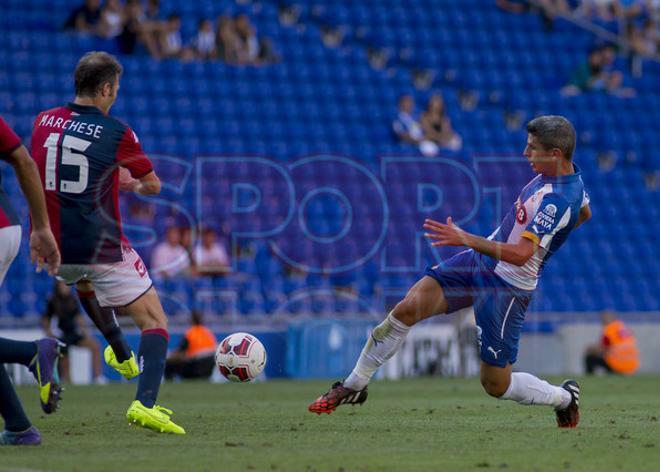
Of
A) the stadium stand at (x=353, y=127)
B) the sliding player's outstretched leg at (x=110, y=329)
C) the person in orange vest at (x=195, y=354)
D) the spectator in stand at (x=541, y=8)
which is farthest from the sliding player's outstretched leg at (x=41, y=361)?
the spectator in stand at (x=541, y=8)

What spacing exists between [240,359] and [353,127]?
1199 centimetres

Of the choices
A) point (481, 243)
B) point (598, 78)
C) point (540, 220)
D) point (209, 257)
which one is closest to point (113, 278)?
point (481, 243)

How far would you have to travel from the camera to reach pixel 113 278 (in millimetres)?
8023

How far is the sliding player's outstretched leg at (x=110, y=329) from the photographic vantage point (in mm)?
8914

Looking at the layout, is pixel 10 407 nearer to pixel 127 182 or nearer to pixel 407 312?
pixel 127 182

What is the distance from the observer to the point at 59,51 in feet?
65.7

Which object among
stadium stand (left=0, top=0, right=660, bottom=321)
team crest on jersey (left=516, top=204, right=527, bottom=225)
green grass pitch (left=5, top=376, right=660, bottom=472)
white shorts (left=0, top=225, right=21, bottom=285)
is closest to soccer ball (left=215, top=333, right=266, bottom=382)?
green grass pitch (left=5, top=376, right=660, bottom=472)

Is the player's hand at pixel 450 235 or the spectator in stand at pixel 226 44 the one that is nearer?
the player's hand at pixel 450 235

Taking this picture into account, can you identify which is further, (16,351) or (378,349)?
(378,349)

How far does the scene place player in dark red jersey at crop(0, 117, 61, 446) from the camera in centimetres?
632

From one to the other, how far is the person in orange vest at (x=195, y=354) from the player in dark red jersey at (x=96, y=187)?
28.6 ft

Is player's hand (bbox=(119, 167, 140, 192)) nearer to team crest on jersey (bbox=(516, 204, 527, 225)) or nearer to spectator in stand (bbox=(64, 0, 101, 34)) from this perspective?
team crest on jersey (bbox=(516, 204, 527, 225))

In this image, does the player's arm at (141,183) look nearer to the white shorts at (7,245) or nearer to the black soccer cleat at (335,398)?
the white shorts at (7,245)

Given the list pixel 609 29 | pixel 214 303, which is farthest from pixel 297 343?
pixel 609 29
